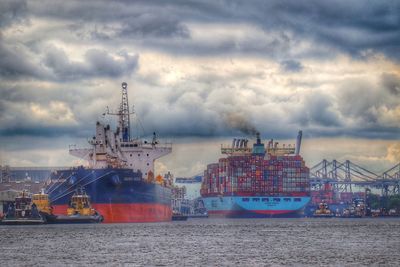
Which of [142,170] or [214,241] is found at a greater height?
[142,170]

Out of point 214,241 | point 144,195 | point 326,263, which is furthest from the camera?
point 144,195

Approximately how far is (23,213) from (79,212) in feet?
30.2

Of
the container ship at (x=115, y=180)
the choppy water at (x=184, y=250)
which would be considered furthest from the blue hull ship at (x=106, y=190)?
the choppy water at (x=184, y=250)

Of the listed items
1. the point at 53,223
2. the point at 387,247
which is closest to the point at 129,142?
the point at 53,223

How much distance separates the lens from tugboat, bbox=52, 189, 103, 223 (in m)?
143

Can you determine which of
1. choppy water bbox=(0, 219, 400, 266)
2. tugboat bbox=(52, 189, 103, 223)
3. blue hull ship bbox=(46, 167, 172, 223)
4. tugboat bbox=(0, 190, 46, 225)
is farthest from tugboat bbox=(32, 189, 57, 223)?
choppy water bbox=(0, 219, 400, 266)

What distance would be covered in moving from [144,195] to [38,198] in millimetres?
18635

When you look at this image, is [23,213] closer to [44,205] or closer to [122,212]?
[44,205]

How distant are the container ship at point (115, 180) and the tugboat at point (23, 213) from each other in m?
4.85

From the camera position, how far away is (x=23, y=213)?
146 metres

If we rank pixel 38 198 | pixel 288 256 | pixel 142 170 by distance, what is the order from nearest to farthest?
pixel 288 256
pixel 38 198
pixel 142 170

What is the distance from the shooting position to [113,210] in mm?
147500

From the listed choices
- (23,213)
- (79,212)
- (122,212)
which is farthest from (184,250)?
(23,213)

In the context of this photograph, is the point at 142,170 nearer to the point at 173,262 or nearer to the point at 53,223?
the point at 53,223
